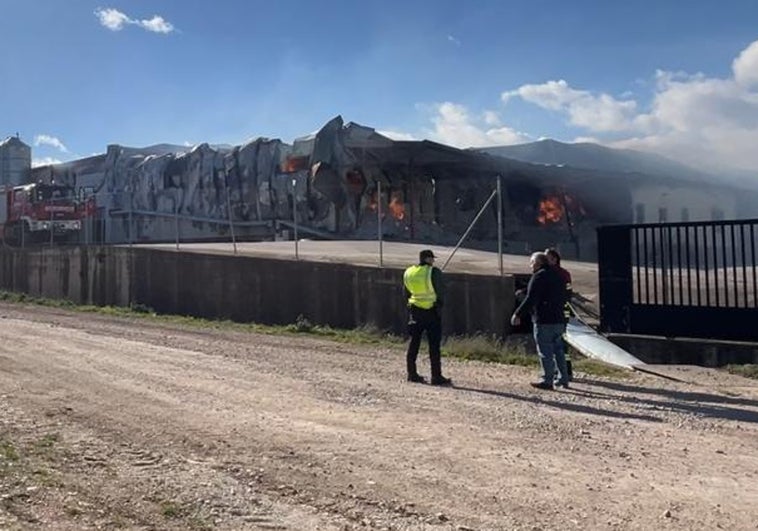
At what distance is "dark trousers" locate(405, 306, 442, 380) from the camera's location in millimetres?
10477

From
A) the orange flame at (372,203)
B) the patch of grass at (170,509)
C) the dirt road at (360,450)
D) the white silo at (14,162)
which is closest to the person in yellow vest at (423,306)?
the dirt road at (360,450)

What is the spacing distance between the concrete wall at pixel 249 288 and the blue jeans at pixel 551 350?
435cm

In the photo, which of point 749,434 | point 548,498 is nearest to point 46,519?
point 548,498

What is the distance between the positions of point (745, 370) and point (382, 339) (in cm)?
701

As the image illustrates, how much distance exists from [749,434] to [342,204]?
35843 millimetres

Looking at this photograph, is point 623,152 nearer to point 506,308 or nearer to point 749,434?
point 506,308

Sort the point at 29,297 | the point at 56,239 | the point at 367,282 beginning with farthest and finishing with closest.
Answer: the point at 56,239
the point at 29,297
the point at 367,282

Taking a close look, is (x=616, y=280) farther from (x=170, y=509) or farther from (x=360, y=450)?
(x=170, y=509)

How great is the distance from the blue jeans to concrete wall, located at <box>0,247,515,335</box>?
4345mm

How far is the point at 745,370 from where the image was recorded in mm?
11508

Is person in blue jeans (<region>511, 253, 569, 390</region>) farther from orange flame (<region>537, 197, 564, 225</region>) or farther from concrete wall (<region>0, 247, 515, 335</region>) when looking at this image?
orange flame (<region>537, 197, 564, 225</region>)

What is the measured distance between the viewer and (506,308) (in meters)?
14.7

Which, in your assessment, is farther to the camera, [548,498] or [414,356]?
[414,356]

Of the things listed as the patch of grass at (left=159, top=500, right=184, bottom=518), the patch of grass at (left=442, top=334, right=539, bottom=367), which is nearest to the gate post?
the patch of grass at (left=442, top=334, right=539, bottom=367)
